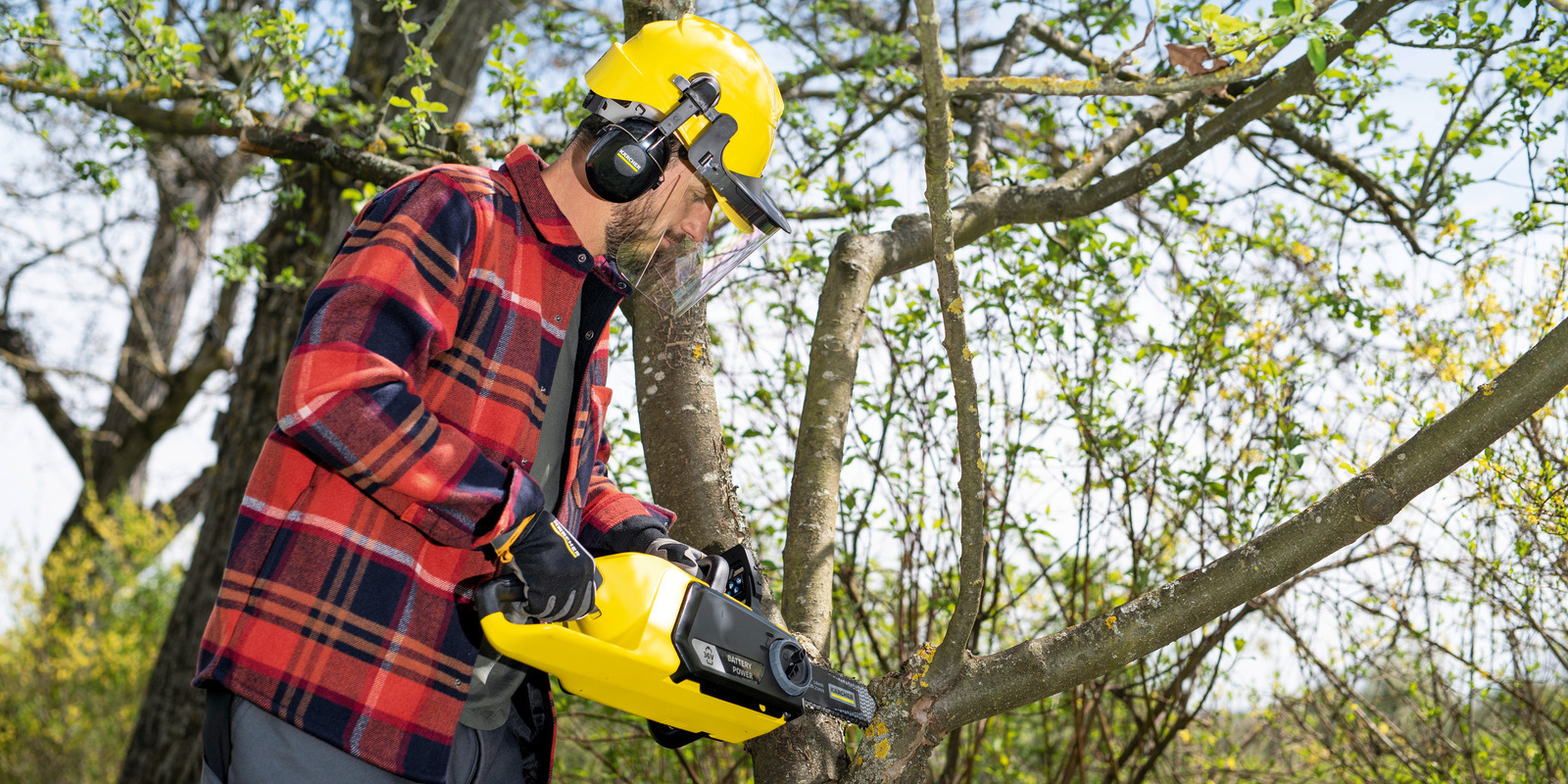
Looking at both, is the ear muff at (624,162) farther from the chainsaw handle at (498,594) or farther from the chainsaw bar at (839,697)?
the chainsaw bar at (839,697)

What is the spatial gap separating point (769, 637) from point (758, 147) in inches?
36.4

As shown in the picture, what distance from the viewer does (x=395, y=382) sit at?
1.40 m

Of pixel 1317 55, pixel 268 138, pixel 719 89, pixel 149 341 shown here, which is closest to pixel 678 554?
pixel 719 89

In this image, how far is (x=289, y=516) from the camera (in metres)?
1.52

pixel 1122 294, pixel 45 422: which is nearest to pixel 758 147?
pixel 1122 294

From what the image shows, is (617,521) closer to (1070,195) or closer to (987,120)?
(1070,195)

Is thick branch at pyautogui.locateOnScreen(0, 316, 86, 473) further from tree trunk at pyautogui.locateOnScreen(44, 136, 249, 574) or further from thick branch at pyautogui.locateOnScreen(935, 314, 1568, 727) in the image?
thick branch at pyautogui.locateOnScreen(935, 314, 1568, 727)

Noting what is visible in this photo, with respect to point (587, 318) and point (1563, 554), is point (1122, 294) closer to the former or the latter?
point (1563, 554)

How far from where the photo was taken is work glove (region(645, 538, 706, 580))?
6.11 feet

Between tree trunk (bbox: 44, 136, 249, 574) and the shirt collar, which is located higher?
tree trunk (bbox: 44, 136, 249, 574)

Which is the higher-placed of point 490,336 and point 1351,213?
point 1351,213

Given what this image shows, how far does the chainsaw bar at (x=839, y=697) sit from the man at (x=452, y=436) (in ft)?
1.09

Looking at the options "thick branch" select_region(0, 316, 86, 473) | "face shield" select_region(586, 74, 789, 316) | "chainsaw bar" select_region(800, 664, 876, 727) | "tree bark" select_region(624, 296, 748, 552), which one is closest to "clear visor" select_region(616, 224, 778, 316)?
"face shield" select_region(586, 74, 789, 316)

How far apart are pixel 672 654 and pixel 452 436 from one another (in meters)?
0.50
